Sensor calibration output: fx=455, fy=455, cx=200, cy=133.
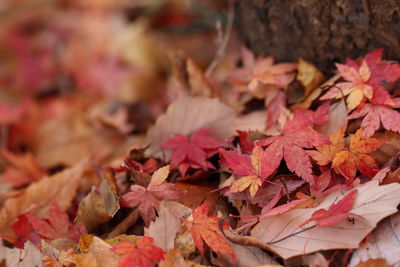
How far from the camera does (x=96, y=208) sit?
4.10 feet

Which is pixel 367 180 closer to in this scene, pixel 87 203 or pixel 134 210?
pixel 134 210

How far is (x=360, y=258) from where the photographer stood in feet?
3.47

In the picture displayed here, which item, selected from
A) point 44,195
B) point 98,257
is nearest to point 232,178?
point 98,257

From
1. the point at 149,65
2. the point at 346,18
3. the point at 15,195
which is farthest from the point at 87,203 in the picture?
the point at 149,65

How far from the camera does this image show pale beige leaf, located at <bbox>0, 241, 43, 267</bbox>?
4.11 ft

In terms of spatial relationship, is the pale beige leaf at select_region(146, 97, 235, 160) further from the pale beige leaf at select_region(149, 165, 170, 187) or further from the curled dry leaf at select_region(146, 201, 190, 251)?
the curled dry leaf at select_region(146, 201, 190, 251)

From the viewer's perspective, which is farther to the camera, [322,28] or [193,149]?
[322,28]

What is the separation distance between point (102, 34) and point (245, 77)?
1.80m

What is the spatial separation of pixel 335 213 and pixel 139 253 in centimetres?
48

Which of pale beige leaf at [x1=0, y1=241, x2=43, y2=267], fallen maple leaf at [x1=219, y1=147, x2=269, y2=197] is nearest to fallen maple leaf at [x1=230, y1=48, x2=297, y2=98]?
fallen maple leaf at [x1=219, y1=147, x2=269, y2=197]

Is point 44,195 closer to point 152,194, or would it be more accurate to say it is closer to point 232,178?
point 152,194

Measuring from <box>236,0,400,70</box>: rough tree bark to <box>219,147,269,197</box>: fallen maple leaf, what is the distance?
1.77 ft

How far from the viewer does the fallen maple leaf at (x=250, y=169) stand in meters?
1.19

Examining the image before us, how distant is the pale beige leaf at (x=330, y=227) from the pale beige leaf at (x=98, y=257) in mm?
365
